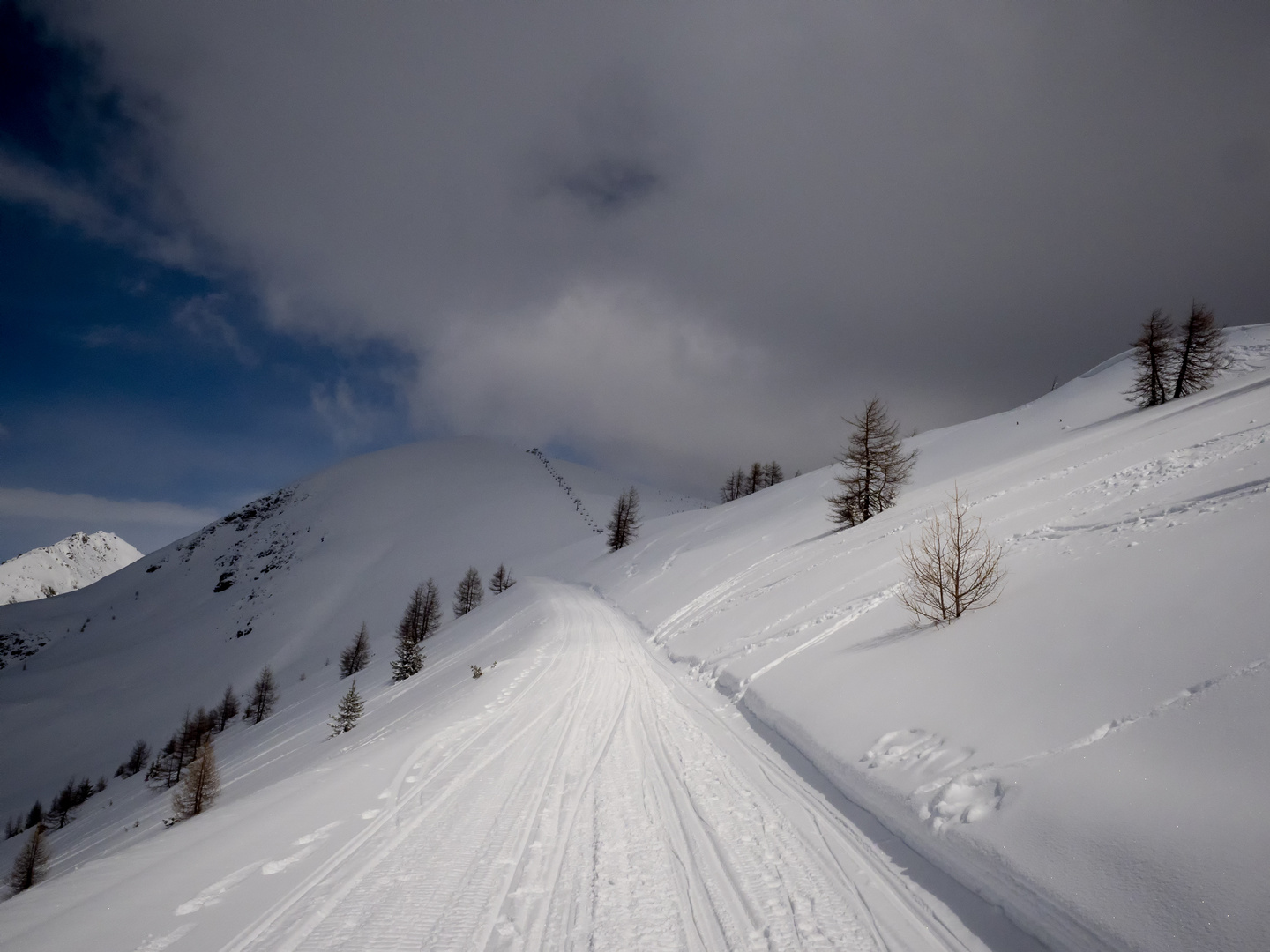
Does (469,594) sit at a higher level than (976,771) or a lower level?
higher

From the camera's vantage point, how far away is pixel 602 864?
14.2 feet

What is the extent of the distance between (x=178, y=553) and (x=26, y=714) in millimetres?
54211

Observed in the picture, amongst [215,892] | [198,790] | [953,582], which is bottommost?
[198,790]

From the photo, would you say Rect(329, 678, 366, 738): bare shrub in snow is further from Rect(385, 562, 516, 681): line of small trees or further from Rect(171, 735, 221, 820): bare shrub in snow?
Rect(385, 562, 516, 681): line of small trees

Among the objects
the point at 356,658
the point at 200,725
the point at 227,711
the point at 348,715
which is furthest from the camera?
the point at 227,711

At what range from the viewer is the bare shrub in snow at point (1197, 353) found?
29672 millimetres

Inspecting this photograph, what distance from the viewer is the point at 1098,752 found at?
458 cm

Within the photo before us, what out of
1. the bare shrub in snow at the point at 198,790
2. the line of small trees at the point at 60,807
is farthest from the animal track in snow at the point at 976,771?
the line of small trees at the point at 60,807

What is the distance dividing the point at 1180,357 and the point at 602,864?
150 ft

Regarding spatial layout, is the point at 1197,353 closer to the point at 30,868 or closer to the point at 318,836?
the point at 318,836

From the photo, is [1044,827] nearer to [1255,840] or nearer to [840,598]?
[1255,840]

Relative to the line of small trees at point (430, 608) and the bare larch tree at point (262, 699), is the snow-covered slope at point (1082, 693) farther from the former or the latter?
the bare larch tree at point (262, 699)

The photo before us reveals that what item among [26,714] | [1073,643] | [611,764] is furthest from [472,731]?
[26,714]

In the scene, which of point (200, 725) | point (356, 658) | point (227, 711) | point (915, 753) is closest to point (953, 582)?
point (915, 753)
